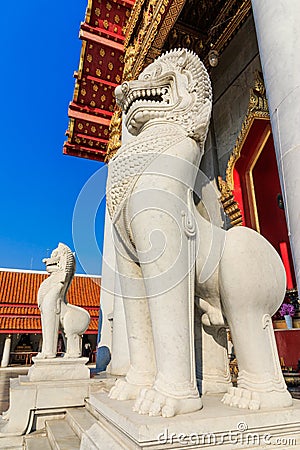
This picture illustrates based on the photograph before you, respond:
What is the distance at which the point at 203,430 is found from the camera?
1018 mm

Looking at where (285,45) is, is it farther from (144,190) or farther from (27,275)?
(27,275)

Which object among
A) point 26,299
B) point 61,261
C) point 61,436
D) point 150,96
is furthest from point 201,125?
point 26,299

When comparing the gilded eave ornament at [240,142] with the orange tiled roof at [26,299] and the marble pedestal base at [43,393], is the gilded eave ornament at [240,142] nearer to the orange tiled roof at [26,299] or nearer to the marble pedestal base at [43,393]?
the marble pedestal base at [43,393]

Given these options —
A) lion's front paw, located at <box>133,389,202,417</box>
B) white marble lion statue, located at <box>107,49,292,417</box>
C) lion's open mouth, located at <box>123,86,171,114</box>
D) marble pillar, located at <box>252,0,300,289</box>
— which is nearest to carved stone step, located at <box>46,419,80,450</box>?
white marble lion statue, located at <box>107,49,292,417</box>

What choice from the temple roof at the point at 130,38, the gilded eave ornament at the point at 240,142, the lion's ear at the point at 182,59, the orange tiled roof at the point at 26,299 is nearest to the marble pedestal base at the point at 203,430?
the lion's ear at the point at 182,59

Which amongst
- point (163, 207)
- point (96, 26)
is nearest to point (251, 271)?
point (163, 207)

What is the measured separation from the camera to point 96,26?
5.91 metres

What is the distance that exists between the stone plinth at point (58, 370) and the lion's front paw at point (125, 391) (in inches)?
73.3

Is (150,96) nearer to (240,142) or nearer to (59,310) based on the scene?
(59,310)

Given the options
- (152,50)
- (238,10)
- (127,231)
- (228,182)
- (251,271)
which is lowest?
(251,271)

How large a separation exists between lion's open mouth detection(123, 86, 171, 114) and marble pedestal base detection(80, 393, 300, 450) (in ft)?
4.62

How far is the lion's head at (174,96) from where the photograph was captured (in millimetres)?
1601

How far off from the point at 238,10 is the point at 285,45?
4370mm

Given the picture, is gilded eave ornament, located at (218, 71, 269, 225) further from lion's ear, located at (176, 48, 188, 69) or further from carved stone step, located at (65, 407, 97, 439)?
carved stone step, located at (65, 407, 97, 439)
